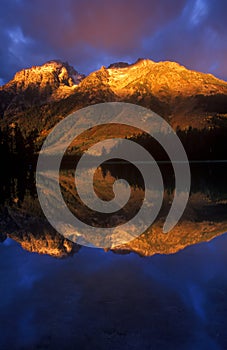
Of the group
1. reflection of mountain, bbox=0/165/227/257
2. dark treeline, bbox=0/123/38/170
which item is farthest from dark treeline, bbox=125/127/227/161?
reflection of mountain, bbox=0/165/227/257

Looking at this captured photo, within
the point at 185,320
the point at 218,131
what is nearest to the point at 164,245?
the point at 185,320

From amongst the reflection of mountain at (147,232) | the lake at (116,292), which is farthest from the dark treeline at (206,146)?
the lake at (116,292)

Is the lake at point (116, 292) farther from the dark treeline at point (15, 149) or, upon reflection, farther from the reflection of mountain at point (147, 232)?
the dark treeline at point (15, 149)

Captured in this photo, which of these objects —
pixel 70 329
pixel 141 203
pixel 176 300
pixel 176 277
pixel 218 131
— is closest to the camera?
pixel 70 329

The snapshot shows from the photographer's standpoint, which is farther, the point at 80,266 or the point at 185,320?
the point at 80,266

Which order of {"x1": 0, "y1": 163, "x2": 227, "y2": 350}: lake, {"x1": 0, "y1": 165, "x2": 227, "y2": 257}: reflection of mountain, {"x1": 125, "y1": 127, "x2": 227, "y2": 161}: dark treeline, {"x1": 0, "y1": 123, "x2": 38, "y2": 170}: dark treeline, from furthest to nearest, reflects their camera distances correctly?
{"x1": 125, "y1": 127, "x2": 227, "y2": 161}: dark treeline → {"x1": 0, "y1": 123, "x2": 38, "y2": 170}: dark treeline → {"x1": 0, "y1": 165, "x2": 227, "y2": 257}: reflection of mountain → {"x1": 0, "y1": 163, "x2": 227, "y2": 350}: lake

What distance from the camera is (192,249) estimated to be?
Result: 41.8ft

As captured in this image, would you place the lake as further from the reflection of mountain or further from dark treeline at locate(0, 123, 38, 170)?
dark treeline at locate(0, 123, 38, 170)

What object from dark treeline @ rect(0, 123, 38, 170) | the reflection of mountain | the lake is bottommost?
the lake

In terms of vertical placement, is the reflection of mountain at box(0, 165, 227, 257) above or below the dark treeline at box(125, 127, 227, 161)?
below

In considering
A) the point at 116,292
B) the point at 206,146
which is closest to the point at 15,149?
the point at 206,146

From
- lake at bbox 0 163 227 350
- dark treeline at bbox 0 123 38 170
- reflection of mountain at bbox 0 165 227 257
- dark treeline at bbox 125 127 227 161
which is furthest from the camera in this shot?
dark treeline at bbox 125 127 227 161

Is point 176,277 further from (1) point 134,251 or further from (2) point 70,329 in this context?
(2) point 70,329

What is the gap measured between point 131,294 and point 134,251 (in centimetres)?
417
